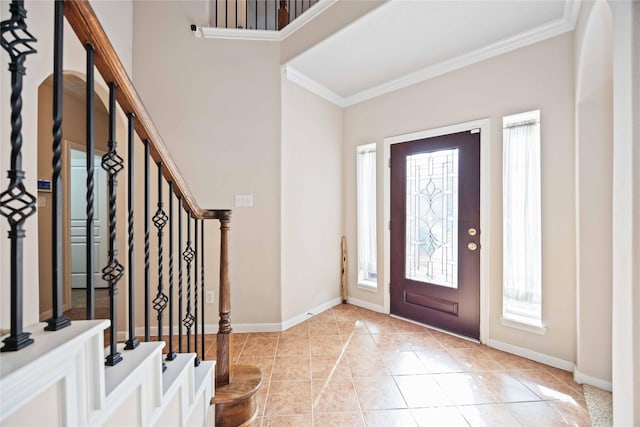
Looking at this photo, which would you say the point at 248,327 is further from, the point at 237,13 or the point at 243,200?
the point at 237,13

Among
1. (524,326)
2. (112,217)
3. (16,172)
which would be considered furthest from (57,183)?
(524,326)

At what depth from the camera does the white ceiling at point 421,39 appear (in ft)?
6.44

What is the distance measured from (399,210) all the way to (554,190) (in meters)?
1.36

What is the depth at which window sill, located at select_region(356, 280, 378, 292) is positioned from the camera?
130 inches

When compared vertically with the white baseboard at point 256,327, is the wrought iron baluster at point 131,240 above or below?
above

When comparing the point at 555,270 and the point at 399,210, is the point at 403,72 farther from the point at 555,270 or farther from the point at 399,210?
the point at 555,270

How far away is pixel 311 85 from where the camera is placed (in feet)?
10.1

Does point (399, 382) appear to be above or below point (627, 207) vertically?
below

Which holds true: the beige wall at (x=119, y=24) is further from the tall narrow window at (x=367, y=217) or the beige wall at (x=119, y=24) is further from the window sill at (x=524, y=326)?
the window sill at (x=524, y=326)

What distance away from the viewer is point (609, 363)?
68.6 inches

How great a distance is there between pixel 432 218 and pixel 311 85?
6.80 feet

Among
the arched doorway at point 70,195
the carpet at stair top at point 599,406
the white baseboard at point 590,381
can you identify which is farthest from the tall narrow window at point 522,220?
the arched doorway at point 70,195

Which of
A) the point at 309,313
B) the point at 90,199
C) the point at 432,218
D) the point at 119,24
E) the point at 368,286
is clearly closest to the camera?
the point at 90,199

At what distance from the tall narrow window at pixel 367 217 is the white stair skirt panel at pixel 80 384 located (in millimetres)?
2628
